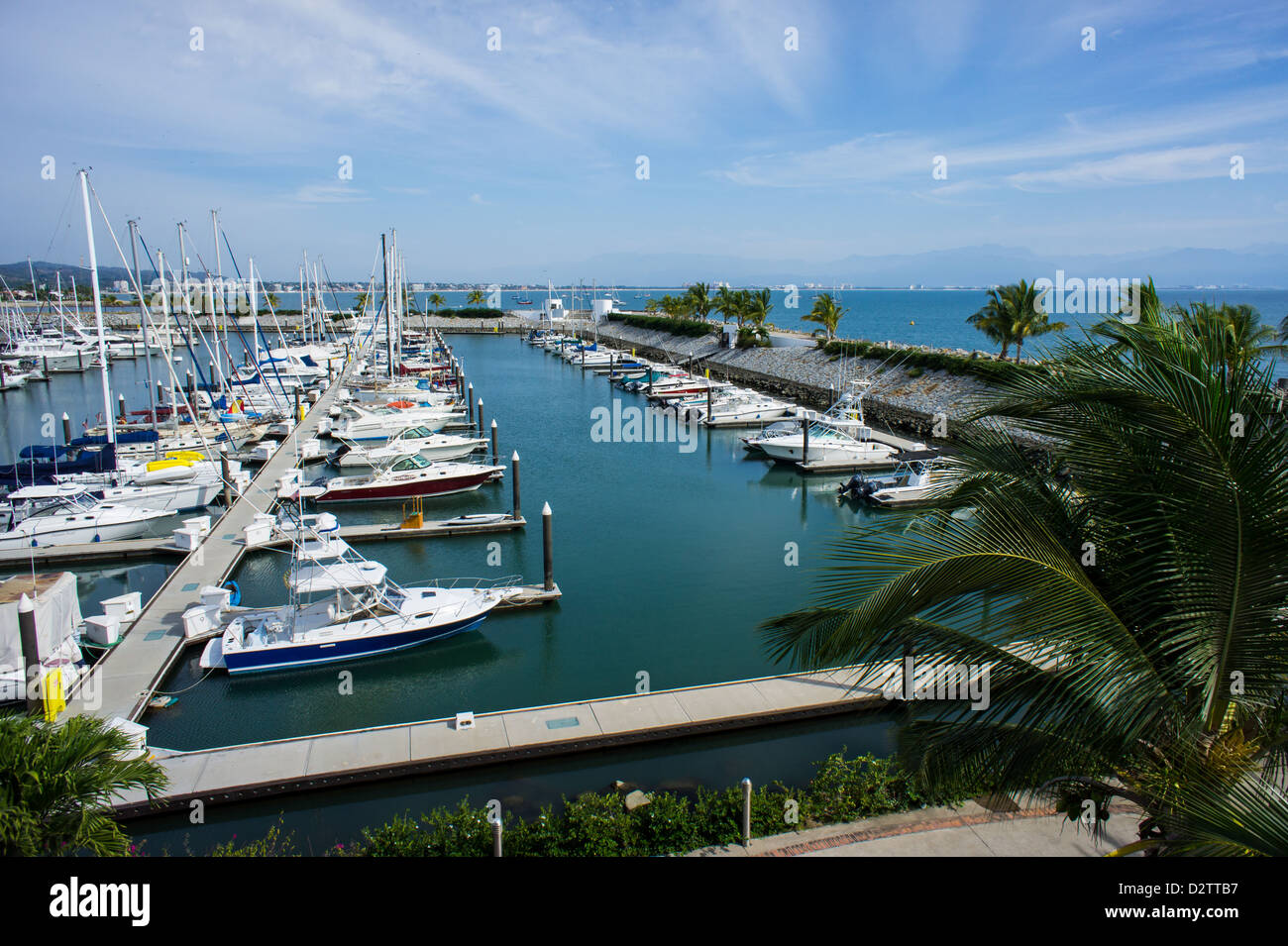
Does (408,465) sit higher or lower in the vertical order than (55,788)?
lower

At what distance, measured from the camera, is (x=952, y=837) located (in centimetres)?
1129

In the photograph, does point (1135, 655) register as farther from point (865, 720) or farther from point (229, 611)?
point (229, 611)

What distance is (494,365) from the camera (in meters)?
85.2

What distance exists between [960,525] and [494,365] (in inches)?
3201

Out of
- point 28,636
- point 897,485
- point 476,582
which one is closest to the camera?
point 28,636

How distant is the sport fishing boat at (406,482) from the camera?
34250 millimetres

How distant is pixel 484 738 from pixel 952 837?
7966mm

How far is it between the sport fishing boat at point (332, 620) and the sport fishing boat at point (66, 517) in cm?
1022

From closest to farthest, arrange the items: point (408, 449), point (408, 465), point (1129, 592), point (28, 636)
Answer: point (1129, 592), point (28, 636), point (408, 465), point (408, 449)

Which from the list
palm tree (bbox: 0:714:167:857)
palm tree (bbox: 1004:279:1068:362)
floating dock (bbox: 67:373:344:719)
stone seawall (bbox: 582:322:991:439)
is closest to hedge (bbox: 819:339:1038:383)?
stone seawall (bbox: 582:322:991:439)

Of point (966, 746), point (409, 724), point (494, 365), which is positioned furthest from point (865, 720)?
point (494, 365)

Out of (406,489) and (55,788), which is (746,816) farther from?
(406,489)

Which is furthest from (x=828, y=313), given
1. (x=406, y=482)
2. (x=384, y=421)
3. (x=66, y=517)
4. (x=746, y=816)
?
(x=746, y=816)

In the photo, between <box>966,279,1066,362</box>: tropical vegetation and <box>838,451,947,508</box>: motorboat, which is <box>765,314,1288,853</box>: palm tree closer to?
<box>838,451,947,508</box>: motorboat
